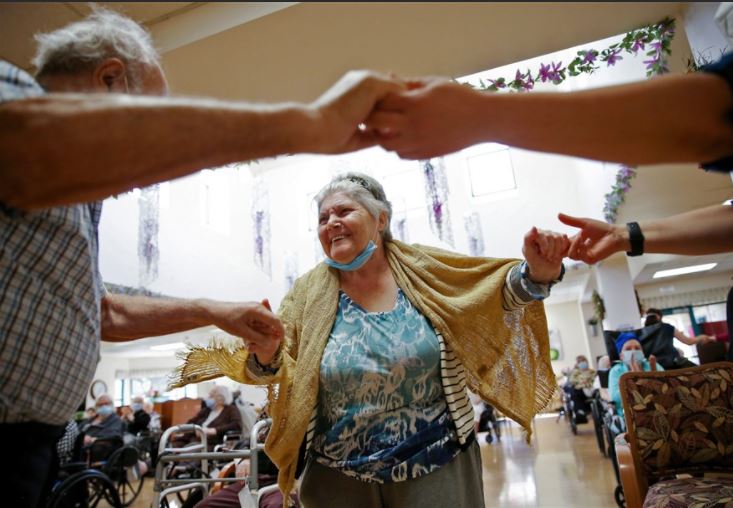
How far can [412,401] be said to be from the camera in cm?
122

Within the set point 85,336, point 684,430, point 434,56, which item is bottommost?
point 684,430

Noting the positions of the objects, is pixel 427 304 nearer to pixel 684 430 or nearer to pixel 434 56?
pixel 684 430

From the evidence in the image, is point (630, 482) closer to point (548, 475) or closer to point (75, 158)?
point (75, 158)

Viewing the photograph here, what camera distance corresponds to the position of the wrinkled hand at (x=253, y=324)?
1.08 meters

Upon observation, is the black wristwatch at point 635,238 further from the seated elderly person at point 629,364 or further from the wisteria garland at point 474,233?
the wisteria garland at point 474,233

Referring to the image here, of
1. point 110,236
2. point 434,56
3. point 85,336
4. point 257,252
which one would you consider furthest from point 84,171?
point 257,252

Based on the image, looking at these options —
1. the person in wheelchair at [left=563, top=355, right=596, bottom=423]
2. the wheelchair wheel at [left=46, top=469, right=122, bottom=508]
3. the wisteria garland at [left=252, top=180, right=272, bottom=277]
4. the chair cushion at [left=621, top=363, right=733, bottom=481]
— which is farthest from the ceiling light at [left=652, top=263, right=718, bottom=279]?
the wheelchair wheel at [left=46, top=469, right=122, bottom=508]

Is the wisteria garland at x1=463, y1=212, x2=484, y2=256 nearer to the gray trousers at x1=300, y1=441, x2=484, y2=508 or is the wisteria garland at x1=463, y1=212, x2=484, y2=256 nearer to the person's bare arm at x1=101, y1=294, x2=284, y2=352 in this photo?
the gray trousers at x1=300, y1=441, x2=484, y2=508

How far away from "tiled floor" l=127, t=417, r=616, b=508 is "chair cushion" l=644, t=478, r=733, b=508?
2.41 metres

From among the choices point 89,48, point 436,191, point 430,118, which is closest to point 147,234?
point 436,191

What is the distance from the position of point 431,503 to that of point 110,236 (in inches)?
298

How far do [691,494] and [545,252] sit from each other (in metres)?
→ 0.96

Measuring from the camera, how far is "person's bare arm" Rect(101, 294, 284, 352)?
107 centimetres

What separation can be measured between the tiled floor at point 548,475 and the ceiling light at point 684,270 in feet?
15.0
